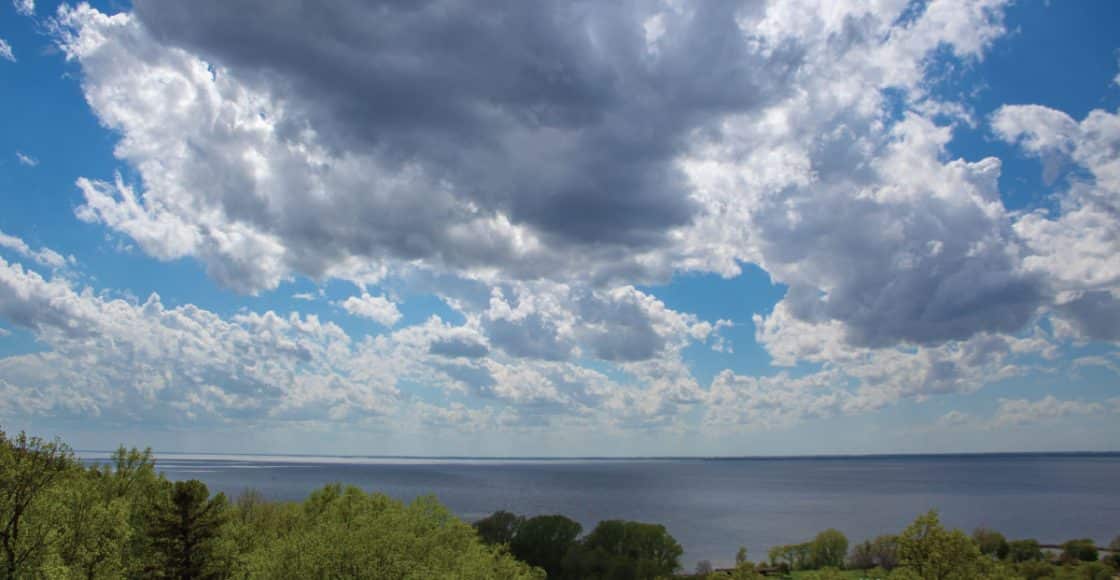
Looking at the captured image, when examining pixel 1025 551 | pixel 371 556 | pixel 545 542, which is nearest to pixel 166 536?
pixel 371 556

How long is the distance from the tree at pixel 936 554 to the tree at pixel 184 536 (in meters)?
43.0

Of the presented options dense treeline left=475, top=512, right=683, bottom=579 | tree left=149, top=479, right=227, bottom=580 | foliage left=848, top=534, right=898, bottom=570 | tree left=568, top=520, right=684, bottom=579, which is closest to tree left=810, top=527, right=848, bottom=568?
foliage left=848, top=534, right=898, bottom=570

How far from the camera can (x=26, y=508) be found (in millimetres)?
29578

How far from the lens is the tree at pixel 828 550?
4104 inches

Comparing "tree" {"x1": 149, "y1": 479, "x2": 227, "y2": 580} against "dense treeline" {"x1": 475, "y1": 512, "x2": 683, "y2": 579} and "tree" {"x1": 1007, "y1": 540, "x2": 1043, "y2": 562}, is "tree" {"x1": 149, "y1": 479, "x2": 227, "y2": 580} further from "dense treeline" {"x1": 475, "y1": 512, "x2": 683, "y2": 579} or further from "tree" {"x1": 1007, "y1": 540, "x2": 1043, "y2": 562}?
"tree" {"x1": 1007, "y1": 540, "x2": 1043, "y2": 562}

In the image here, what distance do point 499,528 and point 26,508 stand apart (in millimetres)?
75375

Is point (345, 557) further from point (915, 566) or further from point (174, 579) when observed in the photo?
point (915, 566)

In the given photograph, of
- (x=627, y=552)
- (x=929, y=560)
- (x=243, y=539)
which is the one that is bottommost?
(x=627, y=552)

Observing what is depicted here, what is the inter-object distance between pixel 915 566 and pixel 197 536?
44828mm

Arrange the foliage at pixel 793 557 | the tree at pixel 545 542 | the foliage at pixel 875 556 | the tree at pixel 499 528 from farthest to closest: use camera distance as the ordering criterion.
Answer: the foliage at pixel 793 557 < the foliage at pixel 875 556 < the tree at pixel 499 528 < the tree at pixel 545 542

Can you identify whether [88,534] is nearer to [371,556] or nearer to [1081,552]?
[371,556]

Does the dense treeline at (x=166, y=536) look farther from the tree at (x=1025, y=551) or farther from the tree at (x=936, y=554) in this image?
the tree at (x=1025, y=551)

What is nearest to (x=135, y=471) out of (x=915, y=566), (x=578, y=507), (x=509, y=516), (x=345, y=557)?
(x=345, y=557)

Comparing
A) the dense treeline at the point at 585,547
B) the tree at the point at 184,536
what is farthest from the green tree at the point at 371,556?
the dense treeline at the point at 585,547
